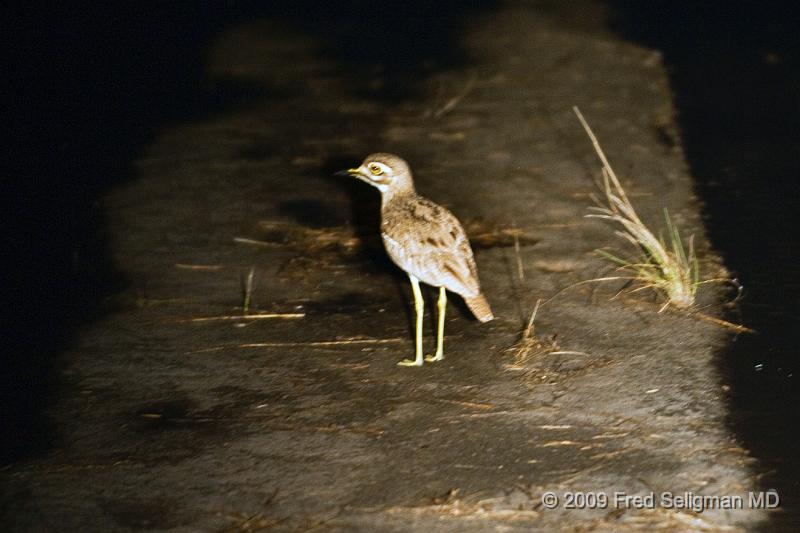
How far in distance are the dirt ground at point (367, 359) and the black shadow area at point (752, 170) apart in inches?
5.5

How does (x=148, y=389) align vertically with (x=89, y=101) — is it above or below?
below

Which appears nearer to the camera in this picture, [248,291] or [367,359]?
[367,359]

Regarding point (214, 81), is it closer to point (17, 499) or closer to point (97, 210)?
point (97, 210)

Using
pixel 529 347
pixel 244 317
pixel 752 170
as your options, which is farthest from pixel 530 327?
pixel 752 170

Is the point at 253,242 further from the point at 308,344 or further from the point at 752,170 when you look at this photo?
the point at 752,170

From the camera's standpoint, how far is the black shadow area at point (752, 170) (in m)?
4.74

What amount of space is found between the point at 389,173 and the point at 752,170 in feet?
10.3

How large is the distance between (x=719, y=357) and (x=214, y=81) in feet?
20.1

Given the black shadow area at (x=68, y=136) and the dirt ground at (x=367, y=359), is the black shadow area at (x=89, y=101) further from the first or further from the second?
the dirt ground at (x=367, y=359)

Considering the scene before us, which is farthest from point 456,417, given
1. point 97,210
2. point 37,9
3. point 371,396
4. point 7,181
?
point 37,9

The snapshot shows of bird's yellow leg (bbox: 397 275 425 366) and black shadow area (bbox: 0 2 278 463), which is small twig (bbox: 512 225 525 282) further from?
black shadow area (bbox: 0 2 278 463)

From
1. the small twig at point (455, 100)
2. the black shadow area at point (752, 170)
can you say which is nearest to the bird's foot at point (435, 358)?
the black shadow area at point (752, 170)

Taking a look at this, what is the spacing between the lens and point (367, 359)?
5336mm

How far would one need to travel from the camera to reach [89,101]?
9.78m
